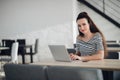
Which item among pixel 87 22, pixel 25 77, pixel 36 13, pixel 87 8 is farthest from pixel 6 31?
pixel 25 77

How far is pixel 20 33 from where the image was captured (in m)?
9.02

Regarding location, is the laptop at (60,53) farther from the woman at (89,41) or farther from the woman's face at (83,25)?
the woman's face at (83,25)

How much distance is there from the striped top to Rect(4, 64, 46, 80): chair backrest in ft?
3.64

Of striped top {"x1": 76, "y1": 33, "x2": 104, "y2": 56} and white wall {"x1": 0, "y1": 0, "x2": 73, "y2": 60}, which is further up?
white wall {"x1": 0, "y1": 0, "x2": 73, "y2": 60}

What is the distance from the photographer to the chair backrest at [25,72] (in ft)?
7.58

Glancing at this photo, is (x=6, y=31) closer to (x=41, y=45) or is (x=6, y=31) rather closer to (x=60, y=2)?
(x=41, y=45)

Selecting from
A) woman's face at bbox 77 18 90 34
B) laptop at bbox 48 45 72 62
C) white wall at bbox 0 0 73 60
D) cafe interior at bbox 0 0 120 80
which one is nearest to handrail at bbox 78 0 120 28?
cafe interior at bbox 0 0 120 80

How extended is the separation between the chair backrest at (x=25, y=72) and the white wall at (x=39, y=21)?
5.91 meters

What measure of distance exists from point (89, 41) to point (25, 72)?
116cm

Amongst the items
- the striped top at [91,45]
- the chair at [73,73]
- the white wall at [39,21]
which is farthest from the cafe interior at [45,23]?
the chair at [73,73]

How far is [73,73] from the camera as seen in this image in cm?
216

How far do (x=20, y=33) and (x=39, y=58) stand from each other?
1087mm

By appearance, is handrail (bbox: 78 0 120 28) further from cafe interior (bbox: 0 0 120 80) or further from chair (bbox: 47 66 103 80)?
chair (bbox: 47 66 103 80)

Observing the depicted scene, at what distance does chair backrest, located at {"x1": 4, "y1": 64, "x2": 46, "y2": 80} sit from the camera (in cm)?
231
